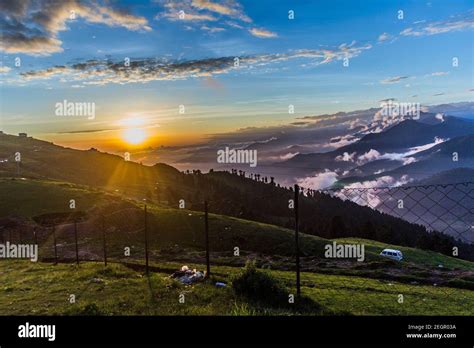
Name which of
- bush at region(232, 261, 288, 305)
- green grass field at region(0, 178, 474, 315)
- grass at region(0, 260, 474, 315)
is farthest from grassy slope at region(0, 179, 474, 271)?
bush at region(232, 261, 288, 305)

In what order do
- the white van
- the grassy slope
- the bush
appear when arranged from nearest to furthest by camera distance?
the bush → the white van → the grassy slope

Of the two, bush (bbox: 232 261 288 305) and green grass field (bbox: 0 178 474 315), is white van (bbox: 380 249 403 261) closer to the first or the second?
green grass field (bbox: 0 178 474 315)

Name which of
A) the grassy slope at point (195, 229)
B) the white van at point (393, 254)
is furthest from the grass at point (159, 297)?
the grassy slope at point (195, 229)

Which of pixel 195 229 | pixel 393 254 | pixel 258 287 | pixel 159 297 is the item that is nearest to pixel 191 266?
pixel 159 297

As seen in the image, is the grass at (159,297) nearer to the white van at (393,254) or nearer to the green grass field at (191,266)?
the green grass field at (191,266)

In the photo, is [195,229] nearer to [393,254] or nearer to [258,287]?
[393,254]
